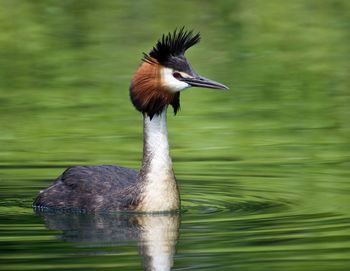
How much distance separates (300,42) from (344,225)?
1394 centimetres

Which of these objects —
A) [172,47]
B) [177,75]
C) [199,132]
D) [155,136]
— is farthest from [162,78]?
[199,132]

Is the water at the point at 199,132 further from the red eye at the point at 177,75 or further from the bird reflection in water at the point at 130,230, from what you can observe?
the red eye at the point at 177,75

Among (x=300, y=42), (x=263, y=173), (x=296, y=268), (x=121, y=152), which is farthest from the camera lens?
(x=300, y=42)

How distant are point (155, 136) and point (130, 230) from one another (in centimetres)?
126

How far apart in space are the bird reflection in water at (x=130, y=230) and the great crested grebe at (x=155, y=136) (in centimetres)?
13

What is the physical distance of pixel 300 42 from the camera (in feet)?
84.9

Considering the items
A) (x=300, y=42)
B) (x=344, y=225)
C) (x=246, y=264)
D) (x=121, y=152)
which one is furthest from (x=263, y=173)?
(x=300, y=42)

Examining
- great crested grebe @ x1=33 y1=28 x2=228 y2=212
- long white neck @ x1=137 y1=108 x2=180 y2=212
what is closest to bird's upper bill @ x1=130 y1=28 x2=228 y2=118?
great crested grebe @ x1=33 y1=28 x2=228 y2=212

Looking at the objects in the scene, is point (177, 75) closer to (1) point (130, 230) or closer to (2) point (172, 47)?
(2) point (172, 47)

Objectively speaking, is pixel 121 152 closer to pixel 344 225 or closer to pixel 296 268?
pixel 344 225

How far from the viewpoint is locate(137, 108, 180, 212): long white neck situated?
1308 centimetres

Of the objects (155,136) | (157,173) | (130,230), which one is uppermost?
(155,136)

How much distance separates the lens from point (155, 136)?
521 inches

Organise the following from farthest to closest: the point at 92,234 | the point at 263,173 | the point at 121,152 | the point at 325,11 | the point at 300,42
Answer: the point at 325,11
the point at 300,42
the point at 121,152
the point at 263,173
the point at 92,234
